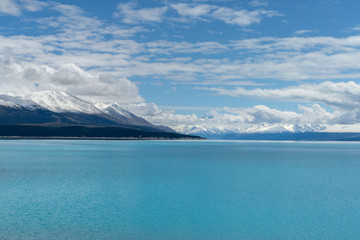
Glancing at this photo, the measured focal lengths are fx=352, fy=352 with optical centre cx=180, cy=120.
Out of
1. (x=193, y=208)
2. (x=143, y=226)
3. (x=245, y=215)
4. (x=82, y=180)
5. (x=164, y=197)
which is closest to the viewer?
(x=143, y=226)

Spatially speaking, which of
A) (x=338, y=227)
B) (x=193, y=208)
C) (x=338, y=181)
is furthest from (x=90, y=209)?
(x=338, y=181)

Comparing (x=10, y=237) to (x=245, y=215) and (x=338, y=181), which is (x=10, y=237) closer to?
(x=245, y=215)

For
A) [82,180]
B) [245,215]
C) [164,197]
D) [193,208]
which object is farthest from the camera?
[82,180]

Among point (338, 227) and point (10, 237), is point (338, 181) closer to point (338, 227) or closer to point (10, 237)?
point (338, 227)

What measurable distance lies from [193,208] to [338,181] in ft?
129

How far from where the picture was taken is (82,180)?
66.6 metres

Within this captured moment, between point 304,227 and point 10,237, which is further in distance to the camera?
point 304,227

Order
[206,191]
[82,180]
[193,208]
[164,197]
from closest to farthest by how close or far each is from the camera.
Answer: [193,208]
[164,197]
[206,191]
[82,180]

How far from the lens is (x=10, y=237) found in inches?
1227

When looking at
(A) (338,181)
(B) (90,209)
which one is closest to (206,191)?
(B) (90,209)

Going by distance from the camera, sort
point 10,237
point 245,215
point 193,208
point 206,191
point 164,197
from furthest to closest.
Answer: point 206,191, point 164,197, point 193,208, point 245,215, point 10,237

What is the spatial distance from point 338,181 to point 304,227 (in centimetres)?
3834

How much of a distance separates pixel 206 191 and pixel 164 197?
834cm

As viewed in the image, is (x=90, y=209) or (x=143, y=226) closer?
(x=143, y=226)
